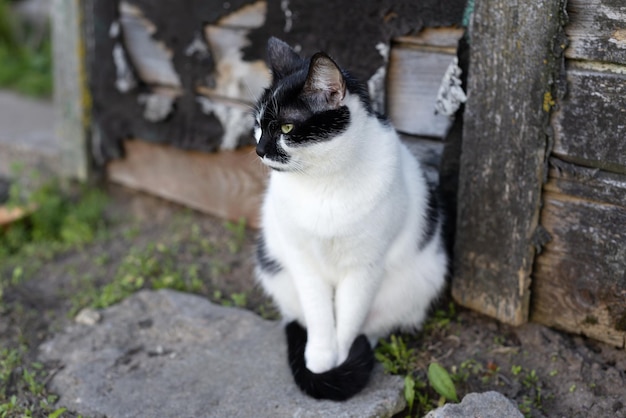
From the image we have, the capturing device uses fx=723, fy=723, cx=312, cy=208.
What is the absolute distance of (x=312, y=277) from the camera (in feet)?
8.05

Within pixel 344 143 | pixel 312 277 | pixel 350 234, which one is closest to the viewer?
pixel 344 143

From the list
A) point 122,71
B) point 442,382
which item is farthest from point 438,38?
point 122,71

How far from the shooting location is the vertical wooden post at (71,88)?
3826 mm

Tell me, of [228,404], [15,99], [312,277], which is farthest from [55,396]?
[15,99]

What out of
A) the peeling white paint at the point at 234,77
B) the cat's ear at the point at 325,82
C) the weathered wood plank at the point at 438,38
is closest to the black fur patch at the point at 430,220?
the weathered wood plank at the point at 438,38

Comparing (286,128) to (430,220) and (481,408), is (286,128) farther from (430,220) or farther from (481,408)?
(481,408)

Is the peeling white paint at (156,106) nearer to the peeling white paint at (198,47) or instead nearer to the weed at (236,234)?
the peeling white paint at (198,47)

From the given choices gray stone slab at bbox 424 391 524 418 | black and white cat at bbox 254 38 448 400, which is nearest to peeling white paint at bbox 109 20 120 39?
black and white cat at bbox 254 38 448 400

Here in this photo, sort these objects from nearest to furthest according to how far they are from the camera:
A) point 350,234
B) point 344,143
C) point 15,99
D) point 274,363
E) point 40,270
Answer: point 344,143, point 350,234, point 274,363, point 40,270, point 15,99

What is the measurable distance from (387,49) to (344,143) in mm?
689

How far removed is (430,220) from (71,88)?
2.32 meters

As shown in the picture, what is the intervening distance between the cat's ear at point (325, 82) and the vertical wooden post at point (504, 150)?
0.60m

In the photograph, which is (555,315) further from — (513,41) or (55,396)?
(55,396)

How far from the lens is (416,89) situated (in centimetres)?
274
